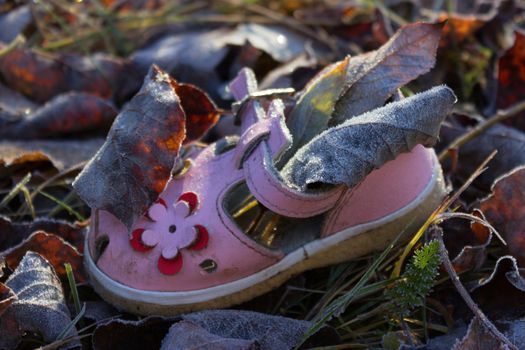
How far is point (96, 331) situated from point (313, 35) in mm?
1499

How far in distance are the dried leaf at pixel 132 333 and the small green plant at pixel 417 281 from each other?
0.42 meters

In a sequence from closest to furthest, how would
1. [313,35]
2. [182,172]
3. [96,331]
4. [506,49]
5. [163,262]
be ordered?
[96,331]
[163,262]
[182,172]
[506,49]
[313,35]

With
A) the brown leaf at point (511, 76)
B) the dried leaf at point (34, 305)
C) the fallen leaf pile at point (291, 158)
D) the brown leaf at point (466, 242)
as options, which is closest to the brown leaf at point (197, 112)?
the fallen leaf pile at point (291, 158)

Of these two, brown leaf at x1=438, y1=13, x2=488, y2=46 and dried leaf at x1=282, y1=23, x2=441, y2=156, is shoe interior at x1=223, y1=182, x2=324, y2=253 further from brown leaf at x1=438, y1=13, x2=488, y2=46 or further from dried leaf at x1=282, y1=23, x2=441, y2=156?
brown leaf at x1=438, y1=13, x2=488, y2=46

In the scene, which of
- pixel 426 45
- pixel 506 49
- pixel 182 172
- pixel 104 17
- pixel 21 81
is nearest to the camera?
pixel 182 172

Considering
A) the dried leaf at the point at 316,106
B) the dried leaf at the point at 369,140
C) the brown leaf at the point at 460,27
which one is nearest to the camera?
the dried leaf at the point at 369,140

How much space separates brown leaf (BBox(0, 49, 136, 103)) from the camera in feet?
7.86

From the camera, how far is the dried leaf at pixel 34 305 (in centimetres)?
139

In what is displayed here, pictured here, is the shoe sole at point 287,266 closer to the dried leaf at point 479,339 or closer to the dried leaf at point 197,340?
the dried leaf at point 197,340

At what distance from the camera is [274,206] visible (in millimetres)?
1453

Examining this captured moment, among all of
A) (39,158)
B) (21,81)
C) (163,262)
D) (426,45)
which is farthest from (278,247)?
(21,81)

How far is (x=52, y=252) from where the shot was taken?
160cm

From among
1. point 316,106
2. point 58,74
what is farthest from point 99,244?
point 58,74

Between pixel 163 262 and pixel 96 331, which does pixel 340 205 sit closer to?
pixel 163 262
